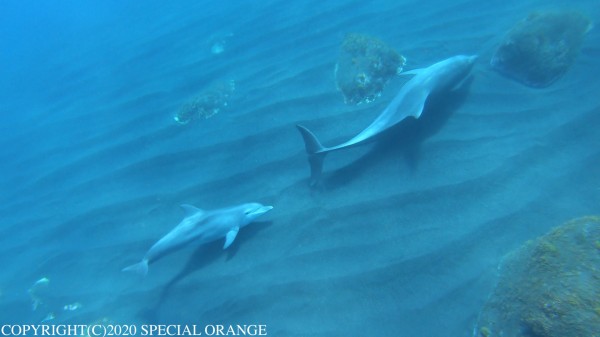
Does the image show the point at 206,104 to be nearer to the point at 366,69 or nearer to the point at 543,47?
the point at 366,69

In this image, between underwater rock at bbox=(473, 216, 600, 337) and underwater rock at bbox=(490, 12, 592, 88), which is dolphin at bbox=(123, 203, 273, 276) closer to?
underwater rock at bbox=(473, 216, 600, 337)

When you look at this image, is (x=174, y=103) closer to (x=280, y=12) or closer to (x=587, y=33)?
(x=280, y=12)

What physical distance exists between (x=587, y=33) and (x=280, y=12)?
8.67 m

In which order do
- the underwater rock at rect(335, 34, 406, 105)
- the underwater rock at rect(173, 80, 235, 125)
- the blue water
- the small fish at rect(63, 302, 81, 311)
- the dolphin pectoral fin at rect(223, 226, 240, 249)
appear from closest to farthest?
the blue water, the dolphin pectoral fin at rect(223, 226, 240, 249), the small fish at rect(63, 302, 81, 311), the underwater rock at rect(335, 34, 406, 105), the underwater rock at rect(173, 80, 235, 125)

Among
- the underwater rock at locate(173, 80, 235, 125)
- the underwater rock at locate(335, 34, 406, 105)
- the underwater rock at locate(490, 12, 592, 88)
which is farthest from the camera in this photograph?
the underwater rock at locate(173, 80, 235, 125)

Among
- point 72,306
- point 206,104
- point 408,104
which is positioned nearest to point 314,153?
point 408,104

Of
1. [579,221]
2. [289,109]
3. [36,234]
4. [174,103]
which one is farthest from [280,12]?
[579,221]

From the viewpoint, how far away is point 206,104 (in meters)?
8.63

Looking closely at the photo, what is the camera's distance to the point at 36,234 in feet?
25.9

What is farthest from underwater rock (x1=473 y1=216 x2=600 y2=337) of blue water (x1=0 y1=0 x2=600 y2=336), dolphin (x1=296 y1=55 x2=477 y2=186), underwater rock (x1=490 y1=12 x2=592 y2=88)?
underwater rock (x1=490 y1=12 x2=592 y2=88)

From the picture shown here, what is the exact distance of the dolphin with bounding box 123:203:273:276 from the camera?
5.38 m

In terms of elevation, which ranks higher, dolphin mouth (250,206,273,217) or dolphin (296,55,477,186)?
dolphin (296,55,477,186)

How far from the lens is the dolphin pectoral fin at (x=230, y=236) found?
5.18m

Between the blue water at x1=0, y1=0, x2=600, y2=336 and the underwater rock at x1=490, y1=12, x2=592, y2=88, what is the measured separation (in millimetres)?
205
